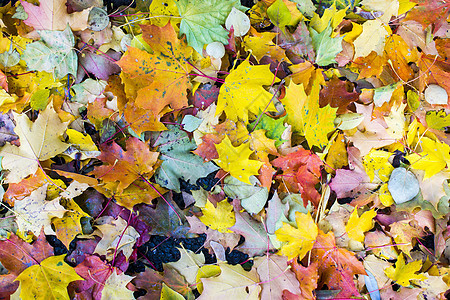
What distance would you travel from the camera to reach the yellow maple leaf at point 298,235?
3.19ft

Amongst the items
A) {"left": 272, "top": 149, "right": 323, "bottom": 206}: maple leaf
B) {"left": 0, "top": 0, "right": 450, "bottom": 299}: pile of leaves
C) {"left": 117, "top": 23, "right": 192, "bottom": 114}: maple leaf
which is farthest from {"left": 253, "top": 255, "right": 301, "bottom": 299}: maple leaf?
{"left": 117, "top": 23, "right": 192, "bottom": 114}: maple leaf

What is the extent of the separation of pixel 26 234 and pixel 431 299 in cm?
149

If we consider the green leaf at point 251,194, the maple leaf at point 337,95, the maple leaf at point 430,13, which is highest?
the maple leaf at point 430,13

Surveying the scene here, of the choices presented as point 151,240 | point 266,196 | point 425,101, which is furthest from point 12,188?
point 425,101

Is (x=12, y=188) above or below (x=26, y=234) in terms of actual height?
above

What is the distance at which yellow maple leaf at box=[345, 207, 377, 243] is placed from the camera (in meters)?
Result: 1.01

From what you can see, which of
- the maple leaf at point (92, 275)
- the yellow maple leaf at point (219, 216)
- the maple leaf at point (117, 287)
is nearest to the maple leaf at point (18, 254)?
the maple leaf at point (92, 275)

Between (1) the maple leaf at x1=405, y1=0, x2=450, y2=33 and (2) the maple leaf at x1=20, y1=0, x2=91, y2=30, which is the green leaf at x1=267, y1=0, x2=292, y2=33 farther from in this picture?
(2) the maple leaf at x1=20, y1=0, x2=91, y2=30

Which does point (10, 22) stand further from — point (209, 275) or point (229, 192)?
point (209, 275)

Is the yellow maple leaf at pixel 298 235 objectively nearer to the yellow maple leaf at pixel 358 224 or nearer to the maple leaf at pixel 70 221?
the yellow maple leaf at pixel 358 224

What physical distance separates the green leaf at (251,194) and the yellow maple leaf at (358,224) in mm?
312

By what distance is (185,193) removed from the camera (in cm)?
105

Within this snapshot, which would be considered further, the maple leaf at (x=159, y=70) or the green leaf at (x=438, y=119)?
the green leaf at (x=438, y=119)

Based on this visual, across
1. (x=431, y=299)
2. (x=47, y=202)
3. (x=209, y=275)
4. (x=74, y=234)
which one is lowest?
(x=431, y=299)
